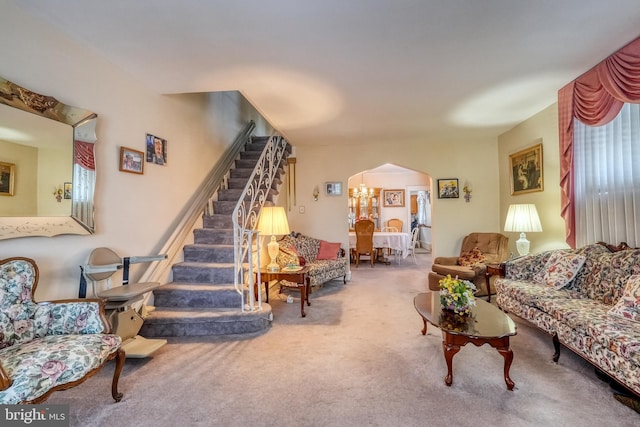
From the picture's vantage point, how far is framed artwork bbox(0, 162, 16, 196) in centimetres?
187

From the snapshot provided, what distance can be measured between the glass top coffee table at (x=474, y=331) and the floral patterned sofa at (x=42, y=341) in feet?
7.15

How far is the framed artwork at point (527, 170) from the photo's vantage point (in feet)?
13.2

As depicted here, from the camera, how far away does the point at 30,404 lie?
141 centimetres

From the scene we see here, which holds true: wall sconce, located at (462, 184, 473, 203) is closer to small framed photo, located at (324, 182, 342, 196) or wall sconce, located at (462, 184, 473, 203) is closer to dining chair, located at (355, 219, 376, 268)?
dining chair, located at (355, 219, 376, 268)

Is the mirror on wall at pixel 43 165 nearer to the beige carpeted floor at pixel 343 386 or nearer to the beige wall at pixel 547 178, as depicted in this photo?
the beige carpeted floor at pixel 343 386

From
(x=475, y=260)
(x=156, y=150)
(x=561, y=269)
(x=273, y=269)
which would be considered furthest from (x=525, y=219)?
(x=156, y=150)

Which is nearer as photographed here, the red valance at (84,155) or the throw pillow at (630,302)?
the throw pillow at (630,302)

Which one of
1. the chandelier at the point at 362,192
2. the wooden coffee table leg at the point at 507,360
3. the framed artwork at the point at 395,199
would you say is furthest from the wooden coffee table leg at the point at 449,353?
the framed artwork at the point at 395,199

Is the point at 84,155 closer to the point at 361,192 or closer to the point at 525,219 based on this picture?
the point at 525,219

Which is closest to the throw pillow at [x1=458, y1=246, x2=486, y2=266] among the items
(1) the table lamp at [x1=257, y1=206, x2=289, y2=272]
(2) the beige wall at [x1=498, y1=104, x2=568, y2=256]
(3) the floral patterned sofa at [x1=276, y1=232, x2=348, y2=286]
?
(2) the beige wall at [x1=498, y1=104, x2=568, y2=256]

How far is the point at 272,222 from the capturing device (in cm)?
361

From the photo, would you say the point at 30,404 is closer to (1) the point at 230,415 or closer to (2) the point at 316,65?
(1) the point at 230,415

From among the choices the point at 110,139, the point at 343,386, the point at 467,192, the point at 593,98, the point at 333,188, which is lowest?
the point at 343,386

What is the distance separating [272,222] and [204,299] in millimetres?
1136
